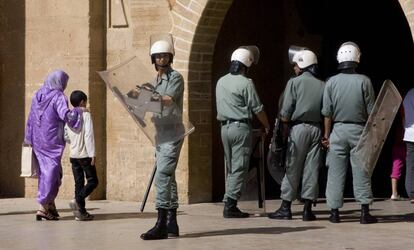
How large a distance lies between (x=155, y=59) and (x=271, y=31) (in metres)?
5.20

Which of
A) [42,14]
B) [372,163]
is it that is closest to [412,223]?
[372,163]

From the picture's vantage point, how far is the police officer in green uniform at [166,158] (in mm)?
9398


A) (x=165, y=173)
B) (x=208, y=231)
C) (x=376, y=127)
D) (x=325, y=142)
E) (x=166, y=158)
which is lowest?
(x=208, y=231)

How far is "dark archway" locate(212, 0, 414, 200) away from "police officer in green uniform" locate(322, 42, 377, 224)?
119 inches

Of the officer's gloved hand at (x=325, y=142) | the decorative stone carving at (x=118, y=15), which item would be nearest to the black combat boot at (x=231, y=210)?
the officer's gloved hand at (x=325, y=142)

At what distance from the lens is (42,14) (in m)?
13.8

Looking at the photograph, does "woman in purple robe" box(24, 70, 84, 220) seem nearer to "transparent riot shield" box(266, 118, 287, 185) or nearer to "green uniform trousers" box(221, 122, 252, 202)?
"green uniform trousers" box(221, 122, 252, 202)

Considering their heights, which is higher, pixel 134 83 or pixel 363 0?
pixel 363 0

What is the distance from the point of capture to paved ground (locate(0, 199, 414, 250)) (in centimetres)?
912

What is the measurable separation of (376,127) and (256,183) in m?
1.80

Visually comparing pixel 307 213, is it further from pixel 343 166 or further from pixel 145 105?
pixel 145 105

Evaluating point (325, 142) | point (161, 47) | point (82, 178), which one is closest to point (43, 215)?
point (82, 178)

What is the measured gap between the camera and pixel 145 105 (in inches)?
377

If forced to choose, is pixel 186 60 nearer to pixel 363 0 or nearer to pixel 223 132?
pixel 223 132
